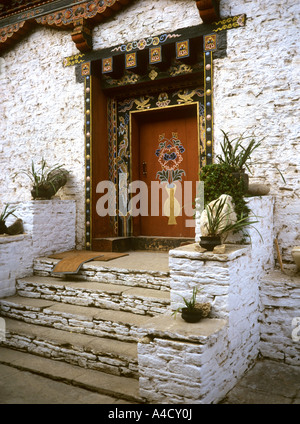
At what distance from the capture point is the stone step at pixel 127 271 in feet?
13.0

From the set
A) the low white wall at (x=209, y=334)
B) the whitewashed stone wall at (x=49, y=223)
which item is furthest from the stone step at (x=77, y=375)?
the whitewashed stone wall at (x=49, y=223)

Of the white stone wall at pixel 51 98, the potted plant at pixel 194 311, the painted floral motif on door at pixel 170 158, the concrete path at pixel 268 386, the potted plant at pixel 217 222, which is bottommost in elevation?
the concrete path at pixel 268 386

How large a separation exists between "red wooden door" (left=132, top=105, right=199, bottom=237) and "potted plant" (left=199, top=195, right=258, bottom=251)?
230cm

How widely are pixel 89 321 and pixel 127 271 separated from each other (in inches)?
30.4

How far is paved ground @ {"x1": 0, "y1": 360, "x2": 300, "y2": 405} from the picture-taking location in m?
2.74

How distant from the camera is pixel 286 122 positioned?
166 inches

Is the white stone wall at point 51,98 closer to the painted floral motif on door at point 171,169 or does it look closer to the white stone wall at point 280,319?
the painted floral motif on door at point 171,169

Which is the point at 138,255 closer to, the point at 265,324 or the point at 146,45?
the point at 265,324

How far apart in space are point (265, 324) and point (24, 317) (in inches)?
106

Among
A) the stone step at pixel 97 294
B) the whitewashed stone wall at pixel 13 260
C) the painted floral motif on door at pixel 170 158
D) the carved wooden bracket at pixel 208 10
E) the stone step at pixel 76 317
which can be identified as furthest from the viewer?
the painted floral motif on door at pixel 170 158

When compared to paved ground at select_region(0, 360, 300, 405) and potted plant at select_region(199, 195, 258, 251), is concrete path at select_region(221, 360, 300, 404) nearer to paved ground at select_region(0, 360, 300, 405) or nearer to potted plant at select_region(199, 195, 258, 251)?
paved ground at select_region(0, 360, 300, 405)

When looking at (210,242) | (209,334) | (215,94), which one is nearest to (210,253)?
(210,242)

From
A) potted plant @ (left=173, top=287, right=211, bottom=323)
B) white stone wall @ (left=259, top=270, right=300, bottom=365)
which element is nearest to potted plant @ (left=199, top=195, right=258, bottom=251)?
potted plant @ (left=173, top=287, right=211, bottom=323)

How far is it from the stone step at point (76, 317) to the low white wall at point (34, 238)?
0.41m
